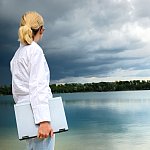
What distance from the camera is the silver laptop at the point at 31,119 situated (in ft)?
6.15

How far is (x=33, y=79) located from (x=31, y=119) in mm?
166

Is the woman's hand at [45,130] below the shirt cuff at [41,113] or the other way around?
below

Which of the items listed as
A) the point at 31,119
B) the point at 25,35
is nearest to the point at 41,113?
the point at 31,119

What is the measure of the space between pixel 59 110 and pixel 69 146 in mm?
6702

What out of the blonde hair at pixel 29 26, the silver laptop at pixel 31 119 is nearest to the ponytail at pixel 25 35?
the blonde hair at pixel 29 26

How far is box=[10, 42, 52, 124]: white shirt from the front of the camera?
1.84 meters

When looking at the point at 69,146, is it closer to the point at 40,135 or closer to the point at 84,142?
the point at 84,142

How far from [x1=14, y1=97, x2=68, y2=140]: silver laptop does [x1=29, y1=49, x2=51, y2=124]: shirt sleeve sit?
0.03 metres

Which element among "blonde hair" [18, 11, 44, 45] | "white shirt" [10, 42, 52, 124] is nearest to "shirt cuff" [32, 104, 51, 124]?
"white shirt" [10, 42, 52, 124]

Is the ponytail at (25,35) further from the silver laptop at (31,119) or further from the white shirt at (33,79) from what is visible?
the silver laptop at (31,119)

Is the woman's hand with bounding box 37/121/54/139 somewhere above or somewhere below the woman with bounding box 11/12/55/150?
below

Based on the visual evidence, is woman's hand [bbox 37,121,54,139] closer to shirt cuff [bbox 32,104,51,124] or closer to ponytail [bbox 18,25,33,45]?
shirt cuff [bbox 32,104,51,124]

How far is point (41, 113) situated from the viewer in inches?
72.6

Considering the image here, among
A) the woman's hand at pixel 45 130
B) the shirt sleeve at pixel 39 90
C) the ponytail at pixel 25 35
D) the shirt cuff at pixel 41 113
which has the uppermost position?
the ponytail at pixel 25 35
